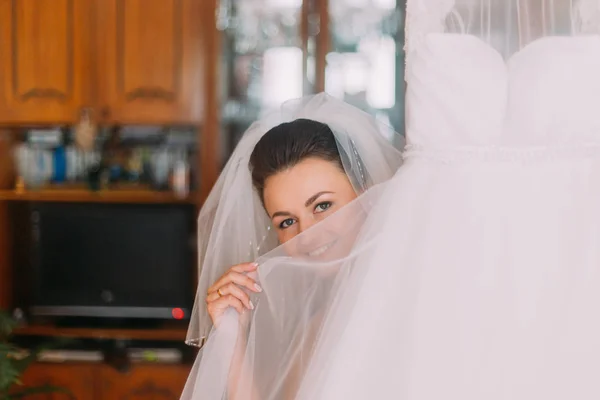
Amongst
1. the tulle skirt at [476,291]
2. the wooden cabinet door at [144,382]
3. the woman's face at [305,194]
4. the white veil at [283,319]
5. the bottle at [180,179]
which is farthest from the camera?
the bottle at [180,179]

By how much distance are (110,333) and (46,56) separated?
1124 mm

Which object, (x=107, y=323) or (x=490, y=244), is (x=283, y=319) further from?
(x=107, y=323)

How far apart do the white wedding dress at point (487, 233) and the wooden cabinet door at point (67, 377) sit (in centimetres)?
195

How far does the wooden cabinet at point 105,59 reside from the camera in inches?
97.0

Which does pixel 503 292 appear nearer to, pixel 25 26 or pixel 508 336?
pixel 508 336

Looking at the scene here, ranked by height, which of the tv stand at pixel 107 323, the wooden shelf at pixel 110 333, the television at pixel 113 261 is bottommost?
the wooden shelf at pixel 110 333

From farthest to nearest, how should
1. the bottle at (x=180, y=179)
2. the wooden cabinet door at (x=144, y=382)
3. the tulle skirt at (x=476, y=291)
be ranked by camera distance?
the bottle at (x=180, y=179)
the wooden cabinet door at (x=144, y=382)
the tulle skirt at (x=476, y=291)

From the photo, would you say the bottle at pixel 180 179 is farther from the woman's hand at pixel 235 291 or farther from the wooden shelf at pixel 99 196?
the woman's hand at pixel 235 291

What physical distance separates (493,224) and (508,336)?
120 mm

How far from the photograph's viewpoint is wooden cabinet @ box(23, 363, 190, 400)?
2.42 metres

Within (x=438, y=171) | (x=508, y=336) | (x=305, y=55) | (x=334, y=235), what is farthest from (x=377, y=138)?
(x=305, y=55)

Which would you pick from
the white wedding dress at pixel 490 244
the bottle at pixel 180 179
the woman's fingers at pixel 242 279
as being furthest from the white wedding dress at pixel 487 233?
the bottle at pixel 180 179

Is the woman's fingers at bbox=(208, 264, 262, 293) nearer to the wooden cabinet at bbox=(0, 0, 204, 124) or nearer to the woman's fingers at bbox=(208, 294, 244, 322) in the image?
the woman's fingers at bbox=(208, 294, 244, 322)

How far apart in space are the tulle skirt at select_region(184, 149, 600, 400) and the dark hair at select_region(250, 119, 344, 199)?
17.3 inches
